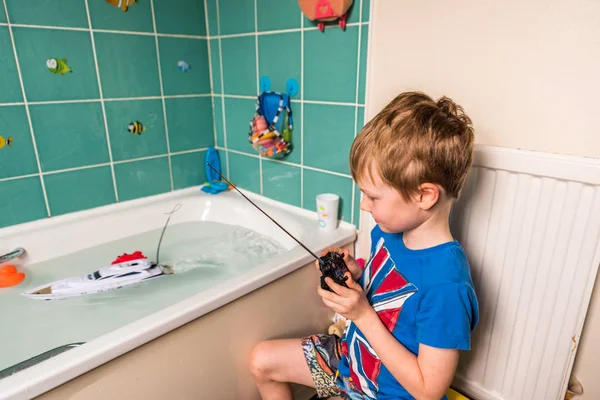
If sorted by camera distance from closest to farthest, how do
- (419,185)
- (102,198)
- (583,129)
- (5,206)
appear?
(419,185)
(583,129)
(5,206)
(102,198)

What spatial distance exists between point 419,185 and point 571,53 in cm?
44

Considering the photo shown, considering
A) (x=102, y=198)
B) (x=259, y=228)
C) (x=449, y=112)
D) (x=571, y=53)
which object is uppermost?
(x=571, y=53)

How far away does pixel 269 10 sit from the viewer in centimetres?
138

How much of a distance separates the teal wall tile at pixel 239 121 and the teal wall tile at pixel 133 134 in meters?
0.26

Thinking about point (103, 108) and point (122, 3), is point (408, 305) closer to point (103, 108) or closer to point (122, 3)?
point (103, 108)

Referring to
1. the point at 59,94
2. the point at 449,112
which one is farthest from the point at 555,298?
the point at 59,94

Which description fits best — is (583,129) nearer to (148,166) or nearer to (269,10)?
(269,10)

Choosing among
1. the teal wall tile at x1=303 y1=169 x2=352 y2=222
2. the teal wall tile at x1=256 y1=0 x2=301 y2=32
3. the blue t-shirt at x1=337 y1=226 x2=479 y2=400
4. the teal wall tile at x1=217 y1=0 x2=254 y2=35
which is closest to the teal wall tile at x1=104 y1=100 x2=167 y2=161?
the teal wall tile at x1=217 y1=0 x2=254 y2=35

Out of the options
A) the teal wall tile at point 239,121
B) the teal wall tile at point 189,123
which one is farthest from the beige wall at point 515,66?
the teal wall tile at point 189,123

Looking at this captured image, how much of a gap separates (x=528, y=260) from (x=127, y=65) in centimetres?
140

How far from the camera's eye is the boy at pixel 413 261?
72 centimetres

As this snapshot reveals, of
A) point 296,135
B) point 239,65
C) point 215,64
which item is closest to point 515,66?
point 296,135

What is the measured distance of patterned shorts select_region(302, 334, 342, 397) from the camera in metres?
0.96

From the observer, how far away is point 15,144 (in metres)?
1.26
